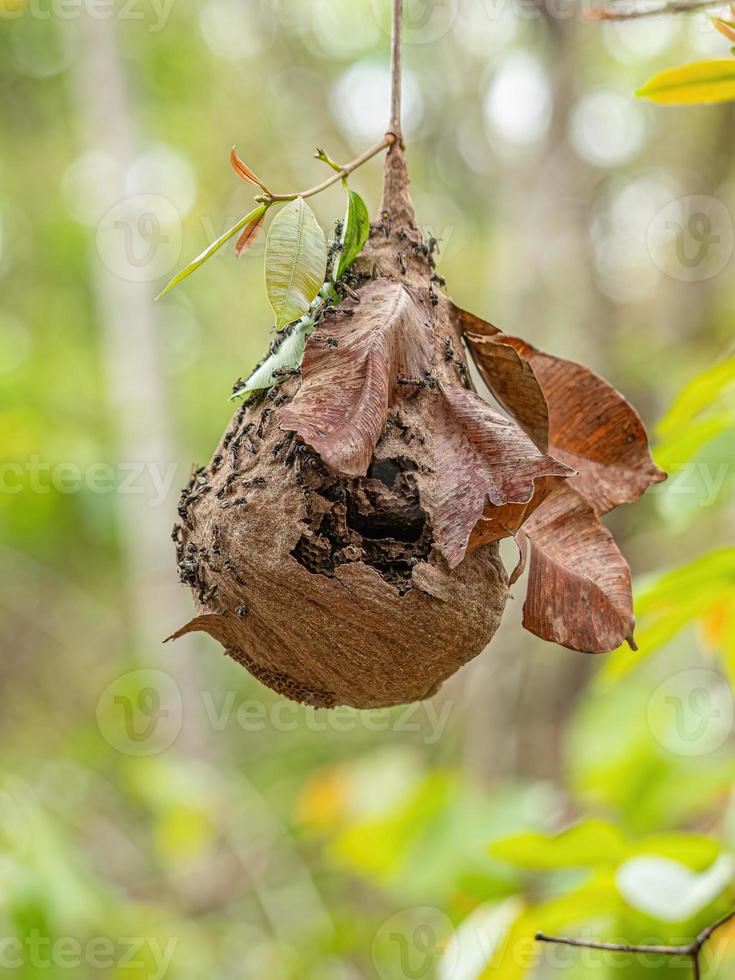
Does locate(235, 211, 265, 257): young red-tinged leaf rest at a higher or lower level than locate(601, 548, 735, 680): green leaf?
higher

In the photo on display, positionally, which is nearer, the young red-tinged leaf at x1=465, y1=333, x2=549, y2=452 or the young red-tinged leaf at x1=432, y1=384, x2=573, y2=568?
the young red-tinged leaf at x1=432, y1=384, x2=573, y2=568

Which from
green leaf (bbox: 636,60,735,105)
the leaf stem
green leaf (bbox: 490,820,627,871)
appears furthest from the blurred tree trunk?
the leaf stem

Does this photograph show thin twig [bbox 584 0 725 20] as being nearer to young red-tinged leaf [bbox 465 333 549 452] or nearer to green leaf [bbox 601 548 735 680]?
young red-tinged leaf [bbox 465 333 549 452]

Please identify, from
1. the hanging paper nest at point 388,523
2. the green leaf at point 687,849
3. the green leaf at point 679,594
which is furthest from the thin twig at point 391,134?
the green leaf at point 687,849

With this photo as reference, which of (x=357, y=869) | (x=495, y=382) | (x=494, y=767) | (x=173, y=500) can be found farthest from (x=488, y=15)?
(x=495, y=382)

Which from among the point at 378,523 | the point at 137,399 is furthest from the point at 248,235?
the point at 137,399

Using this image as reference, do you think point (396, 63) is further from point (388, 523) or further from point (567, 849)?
point (567, 849)

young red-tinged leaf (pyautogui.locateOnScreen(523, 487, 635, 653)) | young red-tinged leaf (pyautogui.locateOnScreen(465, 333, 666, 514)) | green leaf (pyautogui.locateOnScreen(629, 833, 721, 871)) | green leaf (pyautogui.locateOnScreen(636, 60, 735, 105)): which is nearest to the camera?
young red-tinged leaf (pyautogui.locateOnScreen(523, 487, 635, 653))

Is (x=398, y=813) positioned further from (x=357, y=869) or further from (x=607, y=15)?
(x=607, y=15)
